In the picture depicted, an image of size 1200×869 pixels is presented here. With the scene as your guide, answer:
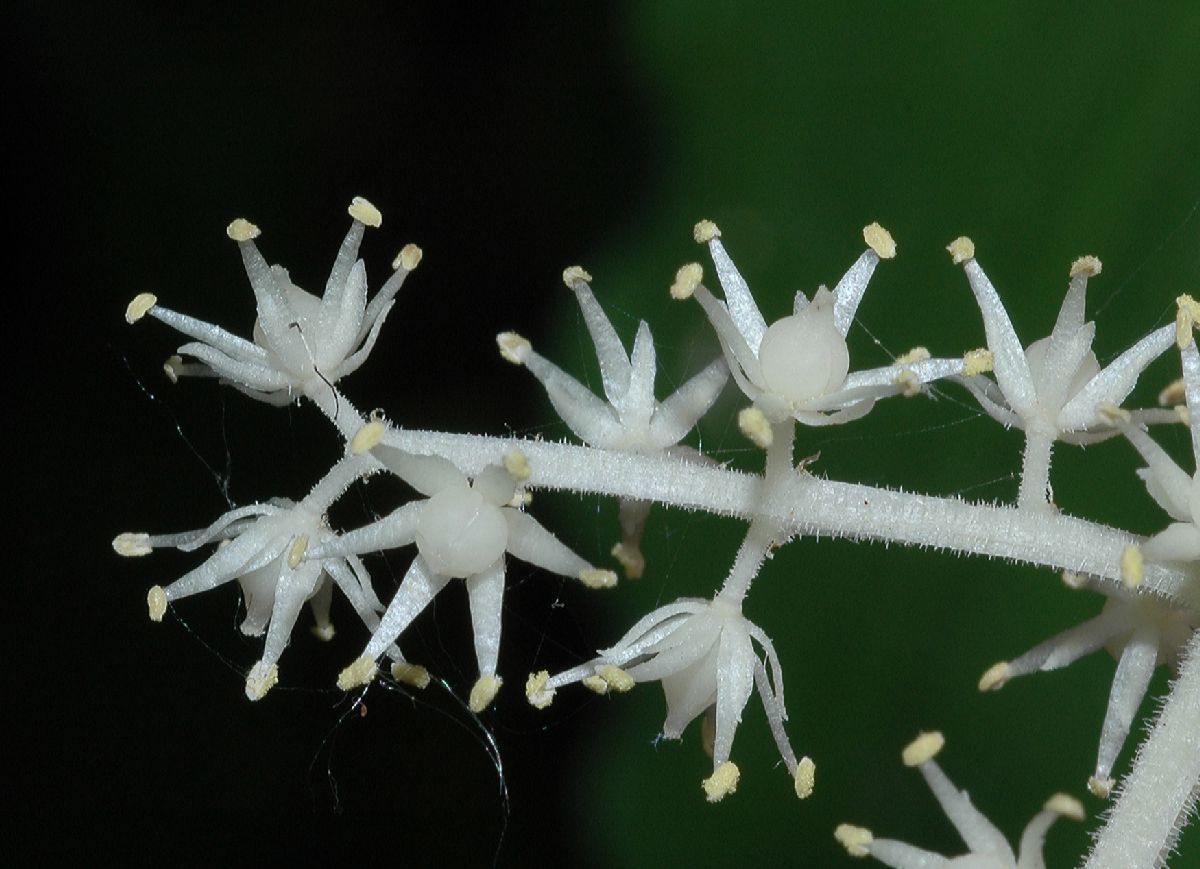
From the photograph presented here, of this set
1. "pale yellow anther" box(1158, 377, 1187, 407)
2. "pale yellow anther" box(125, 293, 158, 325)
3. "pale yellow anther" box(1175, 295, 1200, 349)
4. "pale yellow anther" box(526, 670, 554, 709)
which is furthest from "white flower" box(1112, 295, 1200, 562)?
"pale yellow anther" box(125, 293, 158, 325)

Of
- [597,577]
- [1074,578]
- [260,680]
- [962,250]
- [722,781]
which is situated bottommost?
[260,680]

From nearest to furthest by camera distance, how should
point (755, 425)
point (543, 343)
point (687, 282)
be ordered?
point (755, 425) → point (687, 282) → point (543, 343)

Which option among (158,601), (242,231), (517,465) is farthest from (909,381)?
(158,601)

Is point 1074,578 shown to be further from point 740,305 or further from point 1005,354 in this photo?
point 740,305

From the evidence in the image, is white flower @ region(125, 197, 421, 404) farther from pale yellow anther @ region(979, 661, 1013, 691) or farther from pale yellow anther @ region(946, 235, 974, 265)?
pale yellow anther @ region(979, 661, 1013, 691)

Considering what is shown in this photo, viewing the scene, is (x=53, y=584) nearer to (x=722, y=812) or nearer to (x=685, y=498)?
(x=722, y=812)

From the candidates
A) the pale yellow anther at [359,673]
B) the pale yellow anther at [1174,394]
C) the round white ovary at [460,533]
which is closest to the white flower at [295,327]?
the round white ovary at [460,533]

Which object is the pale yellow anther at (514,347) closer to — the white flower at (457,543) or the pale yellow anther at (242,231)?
the white flower at (457,543)

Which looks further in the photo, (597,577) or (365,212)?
(365,212)
